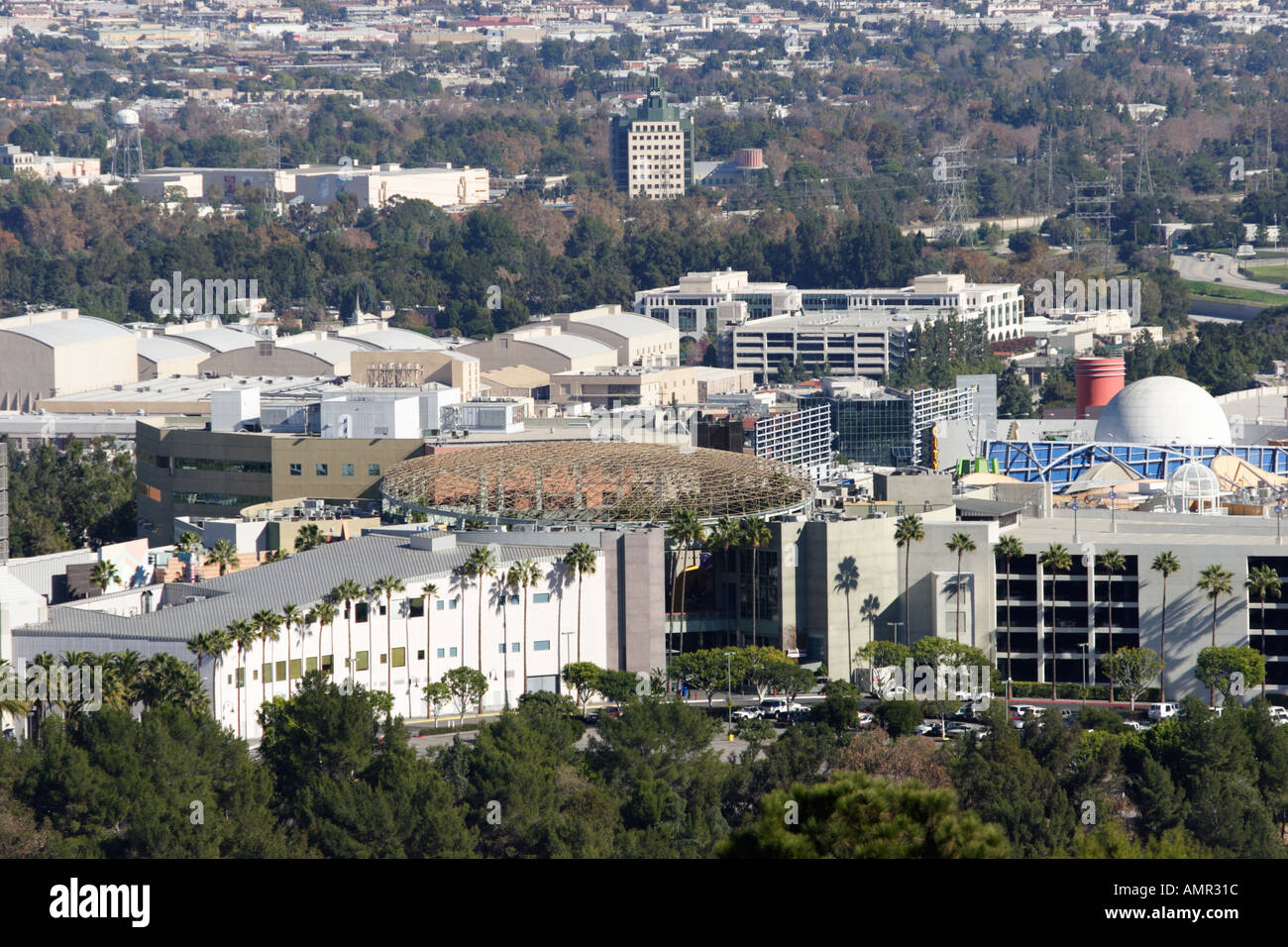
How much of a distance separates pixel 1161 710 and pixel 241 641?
20.9 metres

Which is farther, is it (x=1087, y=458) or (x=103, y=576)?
(x=1087, y=458)

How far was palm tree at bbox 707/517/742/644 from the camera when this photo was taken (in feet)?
212

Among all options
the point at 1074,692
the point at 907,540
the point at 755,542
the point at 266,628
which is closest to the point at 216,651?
the point at 266,628

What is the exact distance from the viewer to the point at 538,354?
440ft

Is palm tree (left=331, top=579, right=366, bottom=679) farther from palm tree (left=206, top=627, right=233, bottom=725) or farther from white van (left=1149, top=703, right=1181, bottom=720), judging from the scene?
white van (left=1149, top=703, right=1181, bottom=720)

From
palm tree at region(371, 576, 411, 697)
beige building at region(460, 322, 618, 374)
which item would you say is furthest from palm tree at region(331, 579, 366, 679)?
beige building at region(460, 322, 618, 374)

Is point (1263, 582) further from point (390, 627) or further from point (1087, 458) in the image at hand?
point (1087, 458)

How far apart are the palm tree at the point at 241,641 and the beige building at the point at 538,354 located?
251 ft

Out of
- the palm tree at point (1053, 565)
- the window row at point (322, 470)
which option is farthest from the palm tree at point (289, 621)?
the window row at point (322, 470)

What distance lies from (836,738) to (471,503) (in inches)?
706

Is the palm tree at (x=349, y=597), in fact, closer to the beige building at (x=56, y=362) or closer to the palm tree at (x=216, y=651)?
the palm tree at (x=216, y=651)

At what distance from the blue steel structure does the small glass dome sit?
730 centimetres
